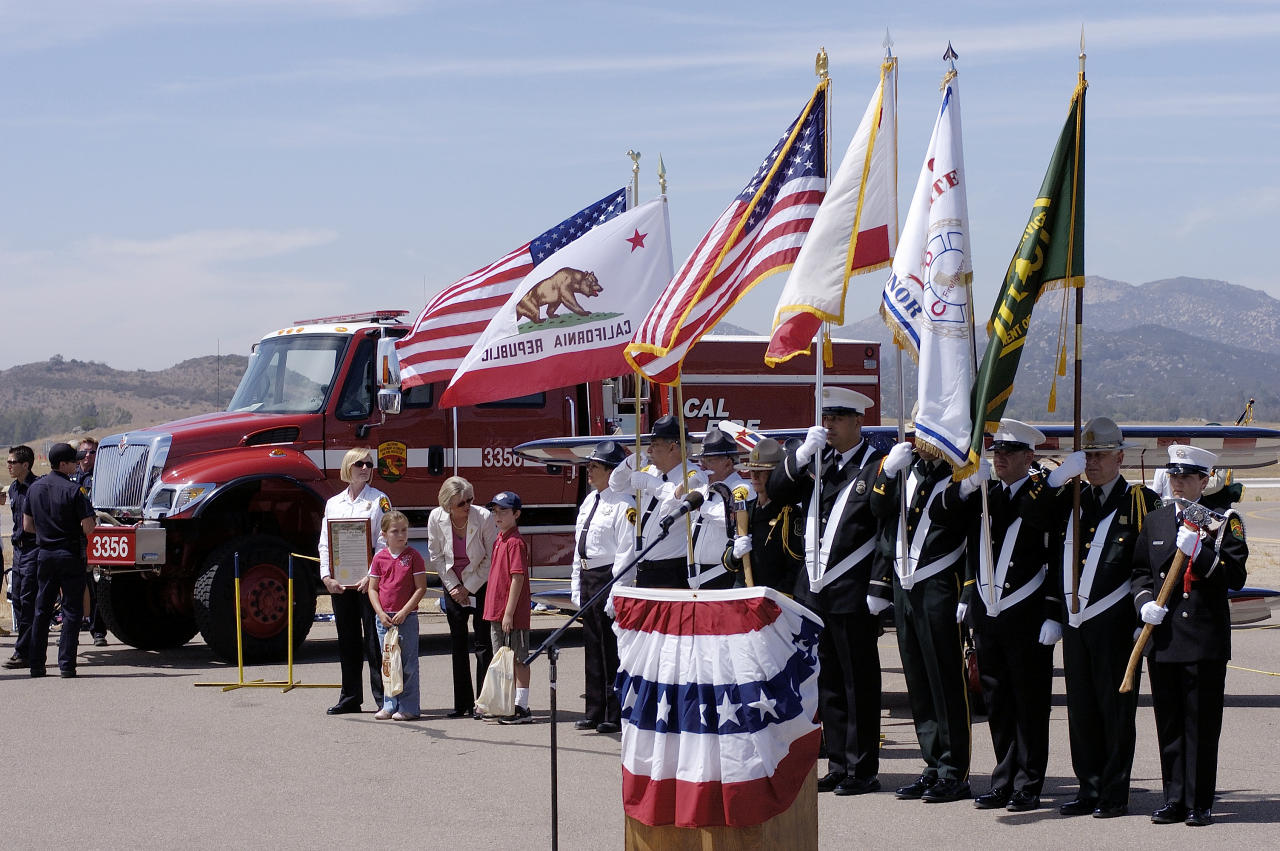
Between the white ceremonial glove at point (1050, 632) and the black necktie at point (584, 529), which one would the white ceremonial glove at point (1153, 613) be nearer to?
the white ceremonial glove at point (1050, 632)

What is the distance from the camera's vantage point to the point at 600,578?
9781 millimetres

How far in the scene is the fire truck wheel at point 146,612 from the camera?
13719mm

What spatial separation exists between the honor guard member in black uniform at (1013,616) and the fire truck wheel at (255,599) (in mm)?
6994

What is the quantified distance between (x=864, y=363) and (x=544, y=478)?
11.6 ft

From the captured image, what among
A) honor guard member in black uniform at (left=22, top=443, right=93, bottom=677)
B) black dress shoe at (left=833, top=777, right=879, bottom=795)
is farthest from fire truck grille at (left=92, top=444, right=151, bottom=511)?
black dress shoe at (left=833, top=777, right=879, bottom=795)

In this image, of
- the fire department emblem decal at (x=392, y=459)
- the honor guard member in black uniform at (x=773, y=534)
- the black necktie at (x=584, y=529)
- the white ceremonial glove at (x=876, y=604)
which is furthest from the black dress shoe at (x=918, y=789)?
the fire department emblem decal at (x=392, y=459)

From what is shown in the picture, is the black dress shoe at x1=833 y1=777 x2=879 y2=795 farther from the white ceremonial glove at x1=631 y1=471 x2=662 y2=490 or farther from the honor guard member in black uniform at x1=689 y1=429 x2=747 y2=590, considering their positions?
the white ceremonial glove at x1=631 y1=471 x2=662 y2=490

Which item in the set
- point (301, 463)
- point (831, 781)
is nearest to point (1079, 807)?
point (831, 781)

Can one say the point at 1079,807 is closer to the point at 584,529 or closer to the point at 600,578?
the point at 600,578

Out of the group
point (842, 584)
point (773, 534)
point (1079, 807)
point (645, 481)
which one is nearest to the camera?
point (1079, 807)

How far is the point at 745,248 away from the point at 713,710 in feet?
11.8

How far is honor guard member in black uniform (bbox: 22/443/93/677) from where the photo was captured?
12180 millimetres

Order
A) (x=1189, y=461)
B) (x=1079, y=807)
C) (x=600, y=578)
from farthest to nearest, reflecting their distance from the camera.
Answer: (x=600, y=578) → (x=1079, y=807) → (x=1189, y=461)

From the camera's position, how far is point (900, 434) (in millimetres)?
7762
